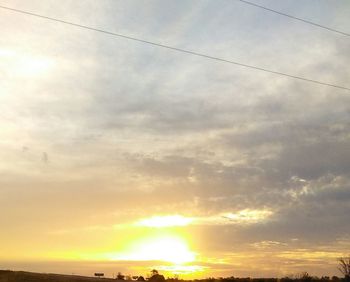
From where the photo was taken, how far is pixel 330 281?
338 feet

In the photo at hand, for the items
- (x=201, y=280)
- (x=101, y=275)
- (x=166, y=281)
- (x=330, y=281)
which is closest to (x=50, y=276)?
(x=101, y=275)

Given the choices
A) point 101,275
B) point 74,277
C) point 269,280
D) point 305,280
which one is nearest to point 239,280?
point 269,280

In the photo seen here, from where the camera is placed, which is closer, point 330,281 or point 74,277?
point 74,277

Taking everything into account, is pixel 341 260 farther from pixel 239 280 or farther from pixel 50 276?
pixel 50 276

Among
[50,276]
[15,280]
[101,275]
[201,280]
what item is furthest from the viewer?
[201,280]

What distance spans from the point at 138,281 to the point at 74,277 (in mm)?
16657

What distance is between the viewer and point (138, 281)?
317 feet

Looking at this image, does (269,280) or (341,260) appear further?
(269,280)

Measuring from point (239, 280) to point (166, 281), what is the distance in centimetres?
1565

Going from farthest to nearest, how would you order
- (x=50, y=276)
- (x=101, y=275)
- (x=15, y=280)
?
(x=101, y=275) < (x=50, y=276) < (x=15, y=280)

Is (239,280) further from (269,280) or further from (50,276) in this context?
(50,276)

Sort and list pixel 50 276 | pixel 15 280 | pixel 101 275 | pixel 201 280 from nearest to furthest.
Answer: pixel 15 280, pixel 50 276, pixel 101 275, pixel 201 280

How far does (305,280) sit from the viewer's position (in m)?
95.1

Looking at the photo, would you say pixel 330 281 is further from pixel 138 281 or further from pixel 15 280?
pixel 15 280
